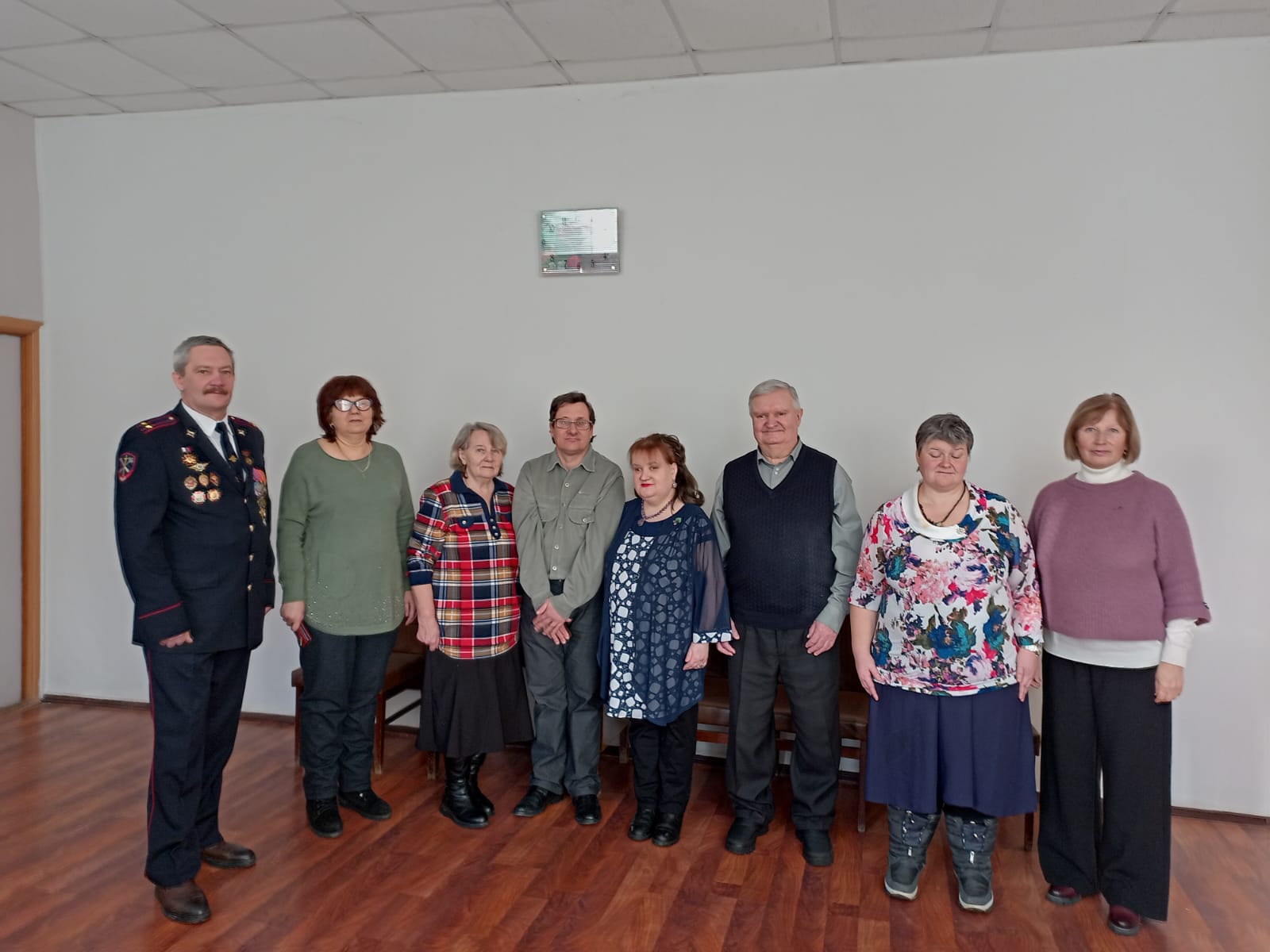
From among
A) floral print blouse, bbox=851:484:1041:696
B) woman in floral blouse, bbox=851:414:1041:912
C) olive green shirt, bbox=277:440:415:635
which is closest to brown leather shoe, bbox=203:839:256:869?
olive green shirt, bbox=277:440:415:635

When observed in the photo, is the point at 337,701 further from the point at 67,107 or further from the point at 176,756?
the point at 67,107

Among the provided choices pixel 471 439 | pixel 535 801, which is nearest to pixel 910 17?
pixel 471 439

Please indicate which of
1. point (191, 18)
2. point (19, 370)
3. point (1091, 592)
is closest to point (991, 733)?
point (1091, 592)

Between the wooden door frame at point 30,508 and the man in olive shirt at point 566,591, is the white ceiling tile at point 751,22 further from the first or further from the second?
the wooden door frame at point 30,508

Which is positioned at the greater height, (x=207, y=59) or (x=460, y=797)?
(x=207, y=59)

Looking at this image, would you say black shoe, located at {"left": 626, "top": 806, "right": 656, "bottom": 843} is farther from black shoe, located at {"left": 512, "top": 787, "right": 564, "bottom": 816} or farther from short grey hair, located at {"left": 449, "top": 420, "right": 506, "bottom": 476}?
short grey hair, located at {"left": 449, "top": 420, "right": 506, "bottom": 476}

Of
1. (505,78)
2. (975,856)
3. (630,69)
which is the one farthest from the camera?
(505,78)

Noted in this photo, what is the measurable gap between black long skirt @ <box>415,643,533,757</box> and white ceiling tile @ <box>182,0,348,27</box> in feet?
7.63

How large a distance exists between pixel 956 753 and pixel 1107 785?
0.45 metres

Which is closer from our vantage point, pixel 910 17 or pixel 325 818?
pixel 325 818

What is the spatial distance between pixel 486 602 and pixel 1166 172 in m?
2.95

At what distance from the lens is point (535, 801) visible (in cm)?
320

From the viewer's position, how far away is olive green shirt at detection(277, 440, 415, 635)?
2.94 metres

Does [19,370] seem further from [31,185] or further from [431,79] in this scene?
[431,79]
